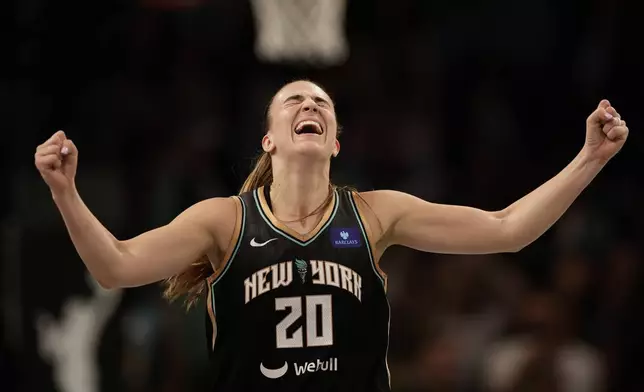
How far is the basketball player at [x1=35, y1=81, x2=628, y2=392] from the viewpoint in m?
3.80

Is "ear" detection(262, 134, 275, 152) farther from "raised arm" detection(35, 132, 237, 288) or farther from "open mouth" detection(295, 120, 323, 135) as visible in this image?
"raised arm" detection(35, 132, 237, 288)

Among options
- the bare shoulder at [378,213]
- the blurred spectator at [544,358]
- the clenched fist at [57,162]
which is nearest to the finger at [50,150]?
the clenched fist at [57,162]

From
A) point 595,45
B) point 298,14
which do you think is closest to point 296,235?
point 298,14

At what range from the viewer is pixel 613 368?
7.25 meters

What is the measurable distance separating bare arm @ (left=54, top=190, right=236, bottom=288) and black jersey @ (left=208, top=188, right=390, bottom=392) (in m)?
0.09

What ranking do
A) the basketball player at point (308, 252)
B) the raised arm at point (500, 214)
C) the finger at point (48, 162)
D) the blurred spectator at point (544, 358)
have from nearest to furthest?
the finger at point (48, 162)
the basketball player at point (308, 252)
the raised arm at point (500, 214)
the blurred spectator at point (544, 358)

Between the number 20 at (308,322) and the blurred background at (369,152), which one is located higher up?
the blurred background at (369,152)

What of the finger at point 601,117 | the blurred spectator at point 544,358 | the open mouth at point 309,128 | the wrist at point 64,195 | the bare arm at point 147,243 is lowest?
the blurred spectator at point 544,358

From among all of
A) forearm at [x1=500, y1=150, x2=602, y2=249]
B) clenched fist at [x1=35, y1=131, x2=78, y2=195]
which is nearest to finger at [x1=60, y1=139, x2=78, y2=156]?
clenched fist at [x1=35, y1=131, x2=78, y2=195]

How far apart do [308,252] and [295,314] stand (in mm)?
221

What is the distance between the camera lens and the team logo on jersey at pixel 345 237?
154 inches

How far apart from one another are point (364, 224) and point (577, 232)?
13.7ft

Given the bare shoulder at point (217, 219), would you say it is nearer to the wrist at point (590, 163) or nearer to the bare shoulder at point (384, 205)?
the bare shoulder at point (384, 205)

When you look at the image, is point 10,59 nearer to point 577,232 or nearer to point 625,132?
point 577,232
